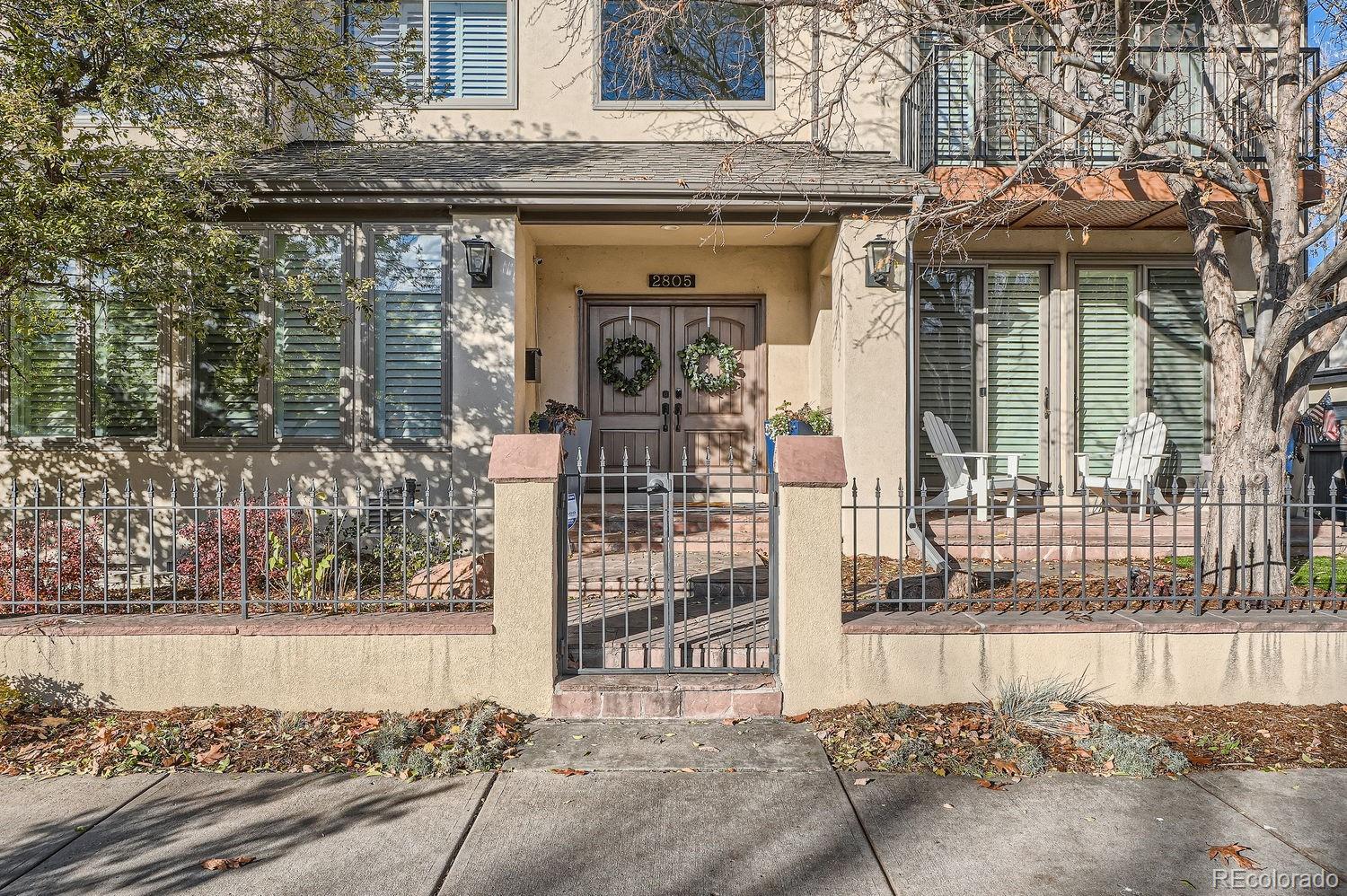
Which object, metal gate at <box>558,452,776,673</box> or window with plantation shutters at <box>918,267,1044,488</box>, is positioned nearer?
metal gate at <box>558,452,776,673</box>

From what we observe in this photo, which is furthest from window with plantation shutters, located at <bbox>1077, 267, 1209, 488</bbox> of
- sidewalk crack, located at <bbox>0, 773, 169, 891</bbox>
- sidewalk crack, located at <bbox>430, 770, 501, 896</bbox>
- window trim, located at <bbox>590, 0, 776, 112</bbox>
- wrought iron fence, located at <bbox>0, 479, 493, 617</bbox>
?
sidewalk crack, located at <bbox>0, 773, 169, 891</bbox>

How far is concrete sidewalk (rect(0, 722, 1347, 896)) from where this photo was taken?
3008mm

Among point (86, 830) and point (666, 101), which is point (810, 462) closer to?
point (86, 830)

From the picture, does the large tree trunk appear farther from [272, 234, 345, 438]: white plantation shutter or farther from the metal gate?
[272, 234, 345, 438]: white plantation shutter

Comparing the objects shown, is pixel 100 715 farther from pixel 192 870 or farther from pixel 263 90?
pixel 263 90

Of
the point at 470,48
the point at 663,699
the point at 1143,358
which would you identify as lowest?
the point at 663,699

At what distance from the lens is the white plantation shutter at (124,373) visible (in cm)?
756

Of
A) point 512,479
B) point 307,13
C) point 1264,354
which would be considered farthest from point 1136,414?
point 307,13

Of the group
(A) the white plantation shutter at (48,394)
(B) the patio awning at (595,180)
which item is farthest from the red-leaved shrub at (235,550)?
(B) the patio awning at (595,180)

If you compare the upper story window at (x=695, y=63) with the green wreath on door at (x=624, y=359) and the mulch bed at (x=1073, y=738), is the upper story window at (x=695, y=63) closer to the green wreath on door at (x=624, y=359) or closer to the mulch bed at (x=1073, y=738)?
the green wreath on door at (x=624, y=359)

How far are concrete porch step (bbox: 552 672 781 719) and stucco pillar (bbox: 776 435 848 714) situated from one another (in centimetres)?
17

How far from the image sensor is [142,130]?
534cm

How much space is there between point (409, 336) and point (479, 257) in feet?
3.58

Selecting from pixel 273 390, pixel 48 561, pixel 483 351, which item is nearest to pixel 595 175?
pixel 483 351
